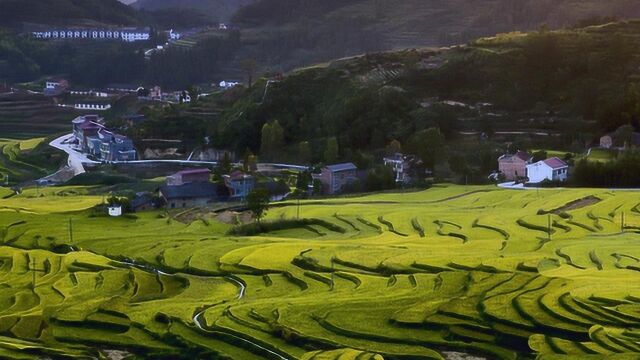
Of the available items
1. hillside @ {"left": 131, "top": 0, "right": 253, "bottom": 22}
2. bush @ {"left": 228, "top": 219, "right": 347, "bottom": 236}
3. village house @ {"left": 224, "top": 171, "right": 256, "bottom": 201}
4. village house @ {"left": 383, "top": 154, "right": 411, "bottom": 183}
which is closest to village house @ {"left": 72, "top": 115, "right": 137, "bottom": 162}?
village house @ {"left": 224, "top": 171, "right": 256, "bottom": 201}

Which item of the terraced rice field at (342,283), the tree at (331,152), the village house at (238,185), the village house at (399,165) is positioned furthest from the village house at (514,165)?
the village house at (238,185)

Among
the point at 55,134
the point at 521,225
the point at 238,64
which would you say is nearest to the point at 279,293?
the point at 521,225

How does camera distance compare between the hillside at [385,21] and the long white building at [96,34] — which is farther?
the long white building at [96,34]

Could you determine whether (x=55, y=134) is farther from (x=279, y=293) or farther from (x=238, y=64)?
(x=279, y=293)

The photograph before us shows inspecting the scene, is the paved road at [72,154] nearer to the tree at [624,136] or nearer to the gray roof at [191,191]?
the gray roof at [191,191]

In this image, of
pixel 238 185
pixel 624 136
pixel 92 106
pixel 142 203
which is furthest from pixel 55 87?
pixel 624 136

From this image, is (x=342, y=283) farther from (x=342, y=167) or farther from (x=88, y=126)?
(x=88, y=126)
